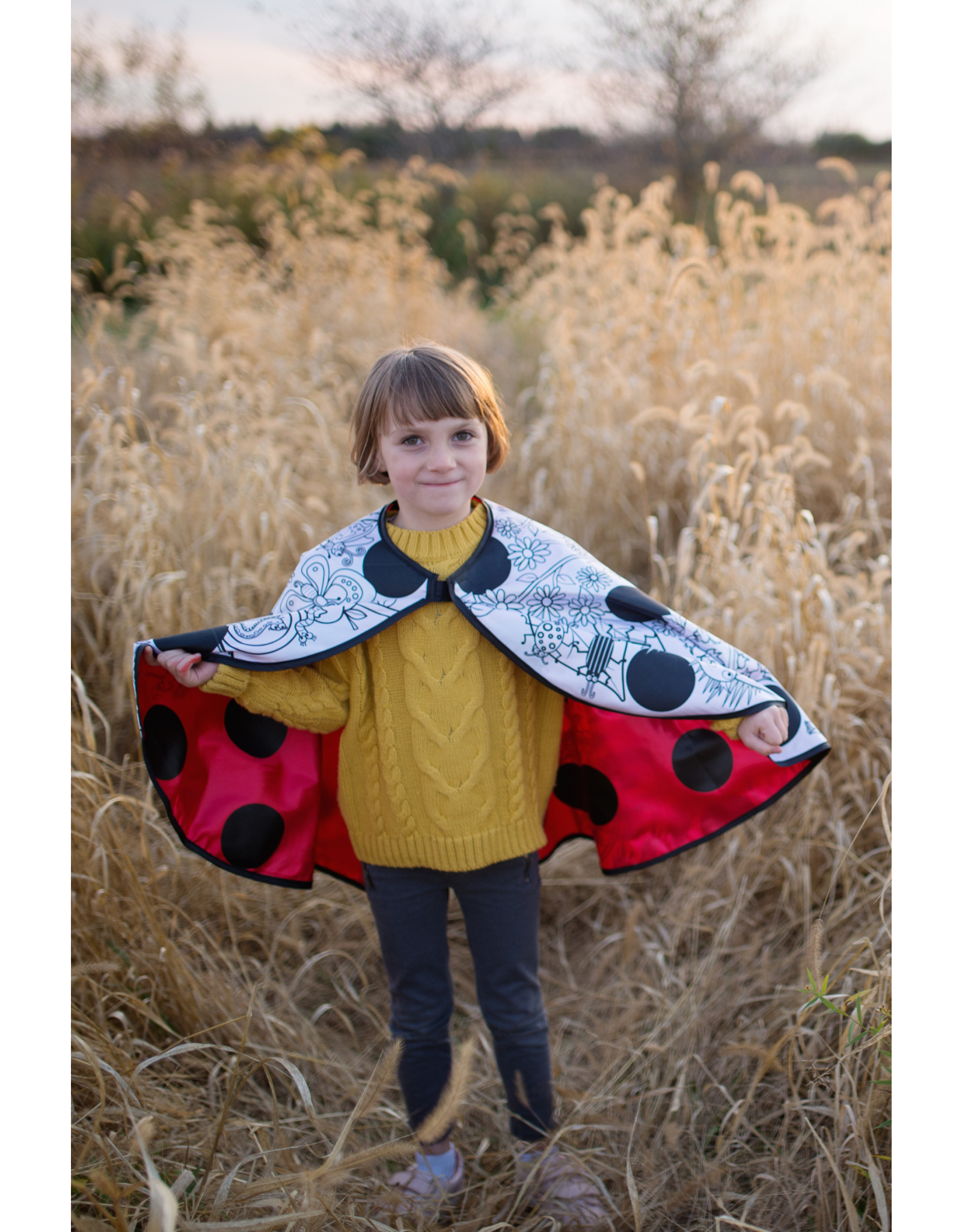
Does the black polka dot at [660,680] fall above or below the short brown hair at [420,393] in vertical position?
below

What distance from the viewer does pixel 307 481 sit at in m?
3.61

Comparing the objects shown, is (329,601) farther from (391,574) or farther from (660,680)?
(660,680)

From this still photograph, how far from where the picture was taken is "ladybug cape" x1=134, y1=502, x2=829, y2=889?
1.42 meters

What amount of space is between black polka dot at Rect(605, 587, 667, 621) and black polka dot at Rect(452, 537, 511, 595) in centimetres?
19

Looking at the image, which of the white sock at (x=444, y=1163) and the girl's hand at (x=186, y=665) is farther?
the white sock at (x=444, y=1163)

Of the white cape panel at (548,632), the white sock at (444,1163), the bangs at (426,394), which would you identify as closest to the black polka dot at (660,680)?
the white cape panel at (548,632)

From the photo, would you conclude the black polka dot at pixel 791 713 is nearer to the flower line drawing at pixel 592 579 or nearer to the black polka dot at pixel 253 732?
the flower line drawing at pixel 592 579

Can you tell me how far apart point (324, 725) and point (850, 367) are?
3.48 metres

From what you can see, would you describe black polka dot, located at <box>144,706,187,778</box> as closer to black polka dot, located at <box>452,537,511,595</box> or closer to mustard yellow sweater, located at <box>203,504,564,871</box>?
mustard yellow sweater, located at <box>203,504,564,871</box>

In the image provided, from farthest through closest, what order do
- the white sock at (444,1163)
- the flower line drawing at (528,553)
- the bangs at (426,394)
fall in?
the white sock at (444,1163) < the flower line drawing at (528,553) < the bangs at (426,394)

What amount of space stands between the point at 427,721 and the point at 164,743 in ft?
1.68

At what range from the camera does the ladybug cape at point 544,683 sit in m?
1.42

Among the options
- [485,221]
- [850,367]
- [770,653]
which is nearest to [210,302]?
[850,367]
